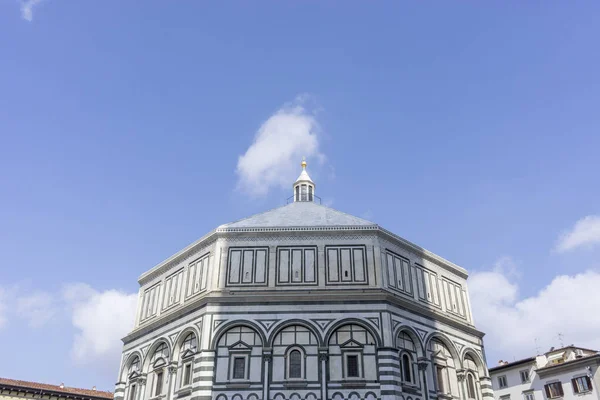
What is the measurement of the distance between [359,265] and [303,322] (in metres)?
3.61

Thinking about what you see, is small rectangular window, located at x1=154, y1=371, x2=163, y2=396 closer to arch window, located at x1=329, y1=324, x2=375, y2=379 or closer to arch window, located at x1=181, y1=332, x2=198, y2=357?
arch window, located at x1=181, y1=332, x2=198, y2=357

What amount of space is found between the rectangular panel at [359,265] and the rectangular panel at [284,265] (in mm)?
2954

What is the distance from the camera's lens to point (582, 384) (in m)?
34.4

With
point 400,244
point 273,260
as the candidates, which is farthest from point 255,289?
point 400,244

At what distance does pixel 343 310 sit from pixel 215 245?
6534 millimetres

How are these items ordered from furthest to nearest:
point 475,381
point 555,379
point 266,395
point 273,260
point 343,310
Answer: point 555,379, point 475,381, point 273,260, point 343,310, point 266,395

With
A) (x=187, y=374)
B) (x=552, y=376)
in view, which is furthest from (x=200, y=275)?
(x=552, y=376)

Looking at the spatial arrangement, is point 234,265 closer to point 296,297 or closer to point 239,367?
point 296,297

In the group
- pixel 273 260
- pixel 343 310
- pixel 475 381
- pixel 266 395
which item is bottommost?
pixel 266 395

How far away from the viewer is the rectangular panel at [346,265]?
23.0 metres

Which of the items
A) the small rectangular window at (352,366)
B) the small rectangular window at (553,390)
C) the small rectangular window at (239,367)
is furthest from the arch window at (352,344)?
the small rectangular window at (553,390)

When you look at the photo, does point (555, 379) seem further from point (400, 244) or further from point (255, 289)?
point (255, 289)

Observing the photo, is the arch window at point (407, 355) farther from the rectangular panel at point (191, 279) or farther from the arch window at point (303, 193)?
the arch window at point (303, 193)

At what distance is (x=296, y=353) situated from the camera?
21.4m
